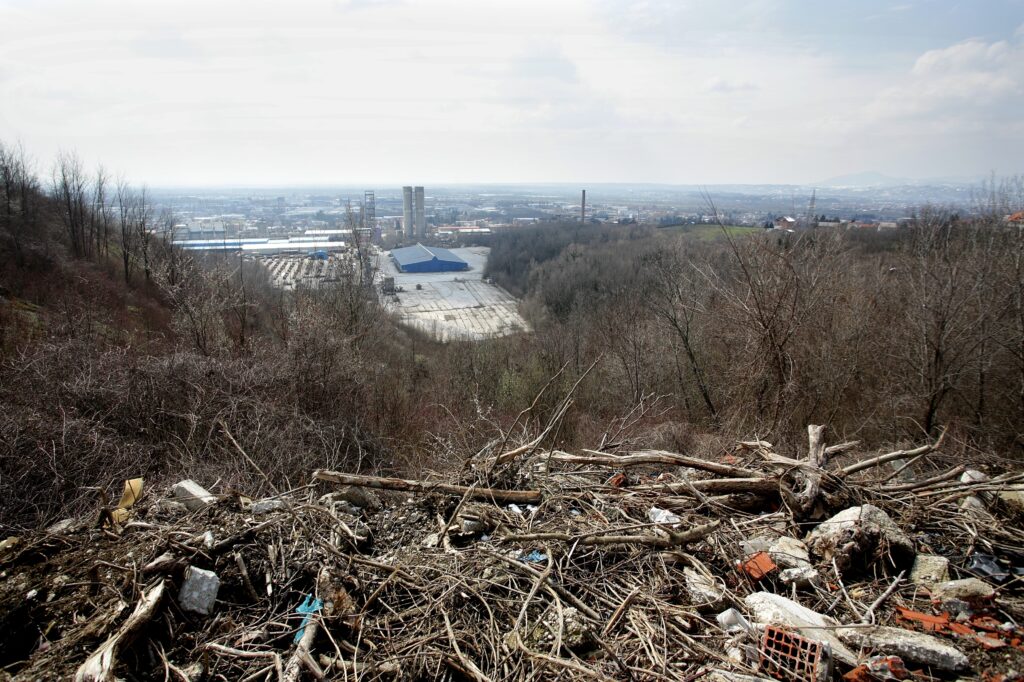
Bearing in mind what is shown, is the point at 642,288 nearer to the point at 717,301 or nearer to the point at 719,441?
the point at 717,301

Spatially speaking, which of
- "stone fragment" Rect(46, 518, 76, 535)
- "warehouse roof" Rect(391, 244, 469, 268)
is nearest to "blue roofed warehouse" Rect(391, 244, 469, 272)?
"warehouse roof" Rect(391, 244, 469, 268)

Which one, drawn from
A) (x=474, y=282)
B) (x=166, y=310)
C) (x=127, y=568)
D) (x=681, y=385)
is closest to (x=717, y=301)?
(x=681, y=385)

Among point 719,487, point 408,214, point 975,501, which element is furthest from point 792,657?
point 408,214

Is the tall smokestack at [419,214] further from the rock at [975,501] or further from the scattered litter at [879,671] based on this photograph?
the scattered litter at [879,671]

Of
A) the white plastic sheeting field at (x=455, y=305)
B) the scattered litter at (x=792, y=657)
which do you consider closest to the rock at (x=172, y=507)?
the scattered litter at (x=792, y=657)

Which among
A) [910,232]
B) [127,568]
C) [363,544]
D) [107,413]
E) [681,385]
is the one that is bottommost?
[681,385]

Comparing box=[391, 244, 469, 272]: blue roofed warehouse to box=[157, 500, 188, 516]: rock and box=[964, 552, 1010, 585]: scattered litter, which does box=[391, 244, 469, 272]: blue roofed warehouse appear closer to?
box=[157, 500, 188, 516]: rock
